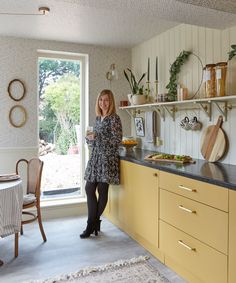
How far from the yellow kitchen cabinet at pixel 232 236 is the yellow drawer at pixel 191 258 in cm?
5

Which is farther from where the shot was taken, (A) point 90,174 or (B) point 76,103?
(B) point 76,103

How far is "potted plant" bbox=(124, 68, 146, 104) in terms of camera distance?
3.69 m

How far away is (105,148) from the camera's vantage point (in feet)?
10.5

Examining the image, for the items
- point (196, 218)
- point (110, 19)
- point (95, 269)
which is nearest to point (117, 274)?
point (95, 269)

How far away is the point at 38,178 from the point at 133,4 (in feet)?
6.03

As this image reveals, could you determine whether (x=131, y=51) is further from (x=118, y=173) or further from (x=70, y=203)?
(x=70, y=203)

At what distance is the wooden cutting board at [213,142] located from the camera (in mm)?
2652

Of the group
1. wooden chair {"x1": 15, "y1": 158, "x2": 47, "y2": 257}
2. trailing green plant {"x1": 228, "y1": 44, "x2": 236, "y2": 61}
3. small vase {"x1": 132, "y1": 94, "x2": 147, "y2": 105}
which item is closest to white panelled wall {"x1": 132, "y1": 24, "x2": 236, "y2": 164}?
trailing green plant {"x1": 228, "y1": 44, "x2": 236, "y2": 61}

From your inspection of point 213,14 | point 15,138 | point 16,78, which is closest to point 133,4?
point 213,14

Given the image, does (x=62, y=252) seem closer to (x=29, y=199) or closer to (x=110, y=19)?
(x=29, y=199)

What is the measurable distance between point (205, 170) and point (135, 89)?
72.4 inches

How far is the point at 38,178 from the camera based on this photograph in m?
3.00

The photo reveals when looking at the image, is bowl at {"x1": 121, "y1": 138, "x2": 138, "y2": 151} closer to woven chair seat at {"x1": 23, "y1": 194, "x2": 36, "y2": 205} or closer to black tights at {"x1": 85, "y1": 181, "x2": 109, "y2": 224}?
black tights at {"x1": 85, "y1": 181, "x2": 109, "y2": 224}

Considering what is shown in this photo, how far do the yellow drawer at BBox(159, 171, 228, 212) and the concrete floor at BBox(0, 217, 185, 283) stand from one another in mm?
706
